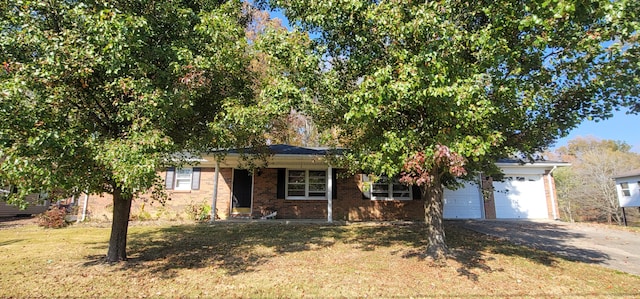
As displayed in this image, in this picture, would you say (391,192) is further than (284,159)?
Yes

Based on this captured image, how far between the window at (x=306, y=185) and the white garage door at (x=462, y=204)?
18.5 feet

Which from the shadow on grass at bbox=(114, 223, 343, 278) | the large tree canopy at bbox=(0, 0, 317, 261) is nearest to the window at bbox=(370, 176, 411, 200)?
the shadow on grass at bbox=(114, 223, 343, 278)

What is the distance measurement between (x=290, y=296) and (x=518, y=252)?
6062 mm

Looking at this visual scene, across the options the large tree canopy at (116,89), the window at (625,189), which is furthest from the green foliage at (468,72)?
the window at (625,189)

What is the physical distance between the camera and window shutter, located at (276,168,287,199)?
48.6 ft

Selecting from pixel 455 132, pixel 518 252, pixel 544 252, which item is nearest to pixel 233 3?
pixel 455 132

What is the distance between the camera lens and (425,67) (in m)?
5.04

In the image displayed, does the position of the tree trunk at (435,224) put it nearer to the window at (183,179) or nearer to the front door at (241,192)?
the front door at (241,192)

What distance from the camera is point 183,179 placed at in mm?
15164

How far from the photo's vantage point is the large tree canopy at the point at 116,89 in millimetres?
4848

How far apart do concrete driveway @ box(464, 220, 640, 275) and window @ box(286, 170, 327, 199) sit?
237 inches

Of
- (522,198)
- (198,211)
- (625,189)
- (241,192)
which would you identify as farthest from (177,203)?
(625,189)

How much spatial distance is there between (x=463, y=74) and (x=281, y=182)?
10730 millimetres

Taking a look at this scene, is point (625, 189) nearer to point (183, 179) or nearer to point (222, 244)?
point (222, 244)
